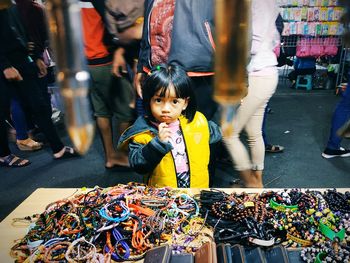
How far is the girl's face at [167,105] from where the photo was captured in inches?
44.4

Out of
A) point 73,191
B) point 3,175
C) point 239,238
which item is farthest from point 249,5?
point 3,175

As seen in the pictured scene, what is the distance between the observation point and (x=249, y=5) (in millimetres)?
184

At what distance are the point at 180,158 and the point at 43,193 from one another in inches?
21.4

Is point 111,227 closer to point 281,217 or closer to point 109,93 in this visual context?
point 281,217

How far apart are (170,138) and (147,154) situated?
0.47 ft

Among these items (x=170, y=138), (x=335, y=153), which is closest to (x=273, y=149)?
(x=335, y=153)

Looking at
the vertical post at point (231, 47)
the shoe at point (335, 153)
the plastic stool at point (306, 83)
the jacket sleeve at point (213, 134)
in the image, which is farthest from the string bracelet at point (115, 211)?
the plastic stool at point (306, 83)

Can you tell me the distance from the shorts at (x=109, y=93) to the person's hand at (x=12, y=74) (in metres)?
0.07

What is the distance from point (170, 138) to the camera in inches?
48.6

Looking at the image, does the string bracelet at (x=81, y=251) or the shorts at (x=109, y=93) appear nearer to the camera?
the shorts at (x=109, y=93)

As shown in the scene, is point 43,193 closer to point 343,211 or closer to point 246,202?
point 246,202

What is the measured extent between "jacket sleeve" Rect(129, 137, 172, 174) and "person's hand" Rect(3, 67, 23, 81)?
824 millimetres

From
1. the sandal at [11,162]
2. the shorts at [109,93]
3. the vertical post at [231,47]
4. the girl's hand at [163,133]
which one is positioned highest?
the vertical post at [231,47]

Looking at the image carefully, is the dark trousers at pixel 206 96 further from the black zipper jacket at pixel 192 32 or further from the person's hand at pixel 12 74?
the person's hand at pixel 12 74
